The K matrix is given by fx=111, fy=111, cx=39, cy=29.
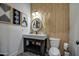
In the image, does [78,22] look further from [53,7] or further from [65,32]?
[53,7]

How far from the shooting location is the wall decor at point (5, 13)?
5.02ft

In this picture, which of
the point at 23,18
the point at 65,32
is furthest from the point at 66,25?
the point at 23,18

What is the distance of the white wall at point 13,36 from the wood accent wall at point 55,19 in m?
0.17

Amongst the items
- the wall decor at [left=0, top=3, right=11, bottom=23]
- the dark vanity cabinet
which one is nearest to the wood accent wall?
the dark vanity cabinet

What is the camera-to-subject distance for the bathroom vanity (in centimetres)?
159

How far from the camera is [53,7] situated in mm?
1545

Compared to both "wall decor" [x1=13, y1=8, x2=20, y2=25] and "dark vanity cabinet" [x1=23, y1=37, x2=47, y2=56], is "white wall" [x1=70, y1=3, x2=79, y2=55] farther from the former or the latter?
"wall decor" [x1=13, y1=8, x2=20, y2=25]

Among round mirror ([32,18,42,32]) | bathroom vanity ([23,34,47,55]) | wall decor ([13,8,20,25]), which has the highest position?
wall decor ([13,8,20,25])

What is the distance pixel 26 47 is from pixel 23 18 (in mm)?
427

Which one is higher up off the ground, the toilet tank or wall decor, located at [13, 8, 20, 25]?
wall decor, located at [13, 8, 20, 25]

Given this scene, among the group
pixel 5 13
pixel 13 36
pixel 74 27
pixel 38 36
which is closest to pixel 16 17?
pixel 5 13

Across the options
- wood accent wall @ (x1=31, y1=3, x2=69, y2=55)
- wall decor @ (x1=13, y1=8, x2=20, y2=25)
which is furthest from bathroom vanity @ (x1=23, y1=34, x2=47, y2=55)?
wall decor @ (x1=13, y1=8, x2=20, y2=25)

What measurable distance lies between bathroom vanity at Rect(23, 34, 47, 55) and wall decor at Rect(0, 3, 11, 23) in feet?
1.11

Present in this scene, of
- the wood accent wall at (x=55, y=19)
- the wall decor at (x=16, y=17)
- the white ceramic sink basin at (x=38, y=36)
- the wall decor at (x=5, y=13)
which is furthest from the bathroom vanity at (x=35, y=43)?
the wall decor at (x=5, y=13)
